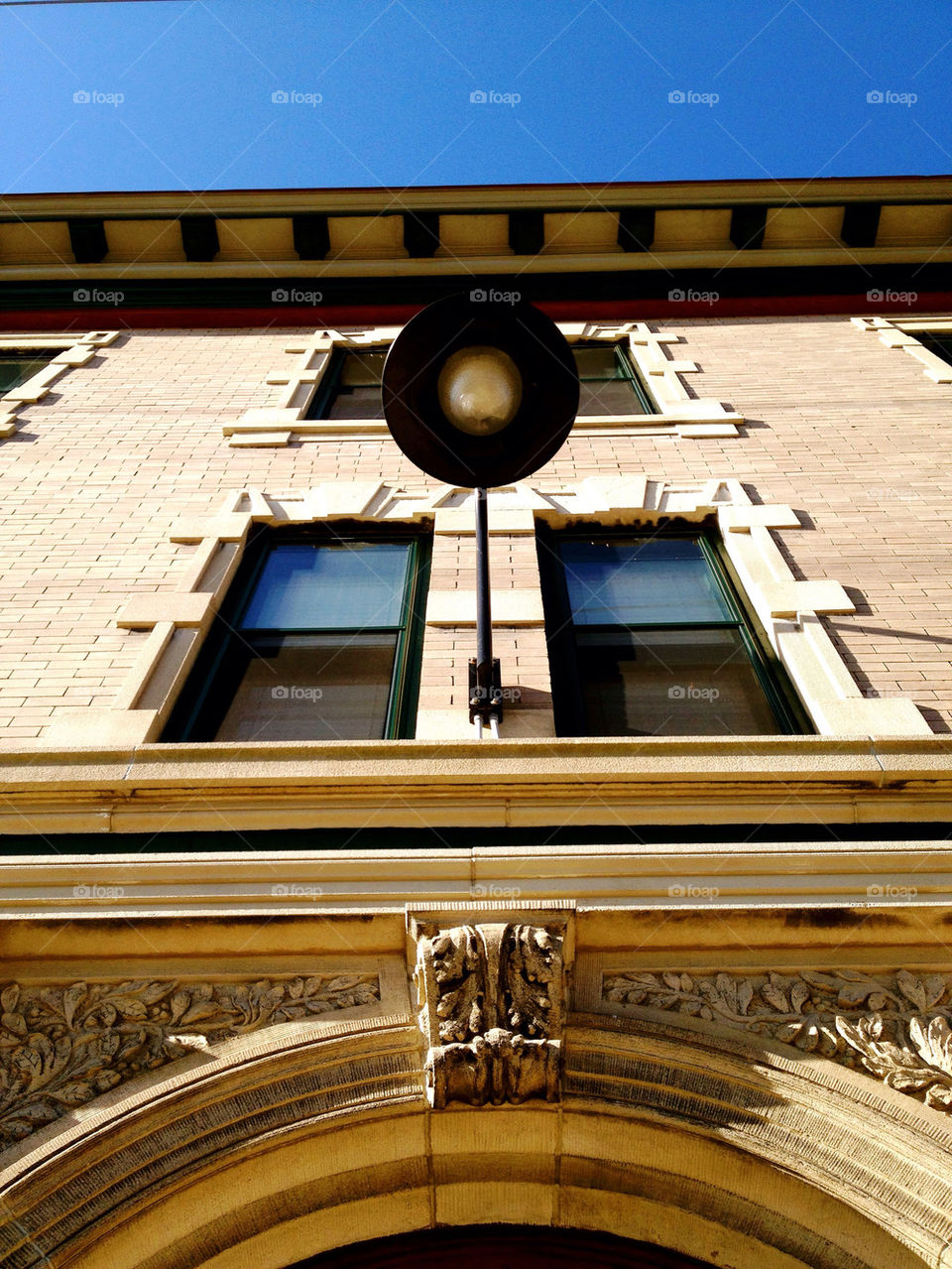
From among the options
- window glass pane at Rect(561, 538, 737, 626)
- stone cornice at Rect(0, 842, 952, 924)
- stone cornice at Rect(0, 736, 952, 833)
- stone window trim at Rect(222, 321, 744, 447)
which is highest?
stone window trim at Rect(222, 321, 744, 447)

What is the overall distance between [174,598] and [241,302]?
703 centimetres

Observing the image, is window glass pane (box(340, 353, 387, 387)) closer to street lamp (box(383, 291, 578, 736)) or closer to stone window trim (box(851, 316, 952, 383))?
stone window trim (box(851, 316, 952, 383))

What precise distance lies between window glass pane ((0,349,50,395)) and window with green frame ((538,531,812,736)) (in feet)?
Answer: 22.4

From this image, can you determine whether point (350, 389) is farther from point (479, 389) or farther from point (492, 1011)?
point (492, 1011)

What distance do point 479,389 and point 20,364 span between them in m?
8.60

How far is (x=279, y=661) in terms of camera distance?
6750 mm

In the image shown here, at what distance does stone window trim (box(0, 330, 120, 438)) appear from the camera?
958cm

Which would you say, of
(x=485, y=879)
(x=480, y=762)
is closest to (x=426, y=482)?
(x=480, y=762)

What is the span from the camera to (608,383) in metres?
10.9

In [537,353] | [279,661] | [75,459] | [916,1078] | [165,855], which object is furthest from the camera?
[75,459]

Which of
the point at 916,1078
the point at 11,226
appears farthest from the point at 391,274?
the point at 916,1078

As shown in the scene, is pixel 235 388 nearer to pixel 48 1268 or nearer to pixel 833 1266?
pixel 48 1268

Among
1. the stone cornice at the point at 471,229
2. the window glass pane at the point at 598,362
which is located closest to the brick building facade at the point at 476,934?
the window glass pane at the point at 598,362

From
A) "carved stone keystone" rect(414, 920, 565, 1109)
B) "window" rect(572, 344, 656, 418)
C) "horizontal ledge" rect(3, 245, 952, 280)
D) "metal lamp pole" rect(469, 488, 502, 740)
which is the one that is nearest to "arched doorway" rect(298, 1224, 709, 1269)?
"carved stone keystone" rect(414, 920, 565, 1109)
